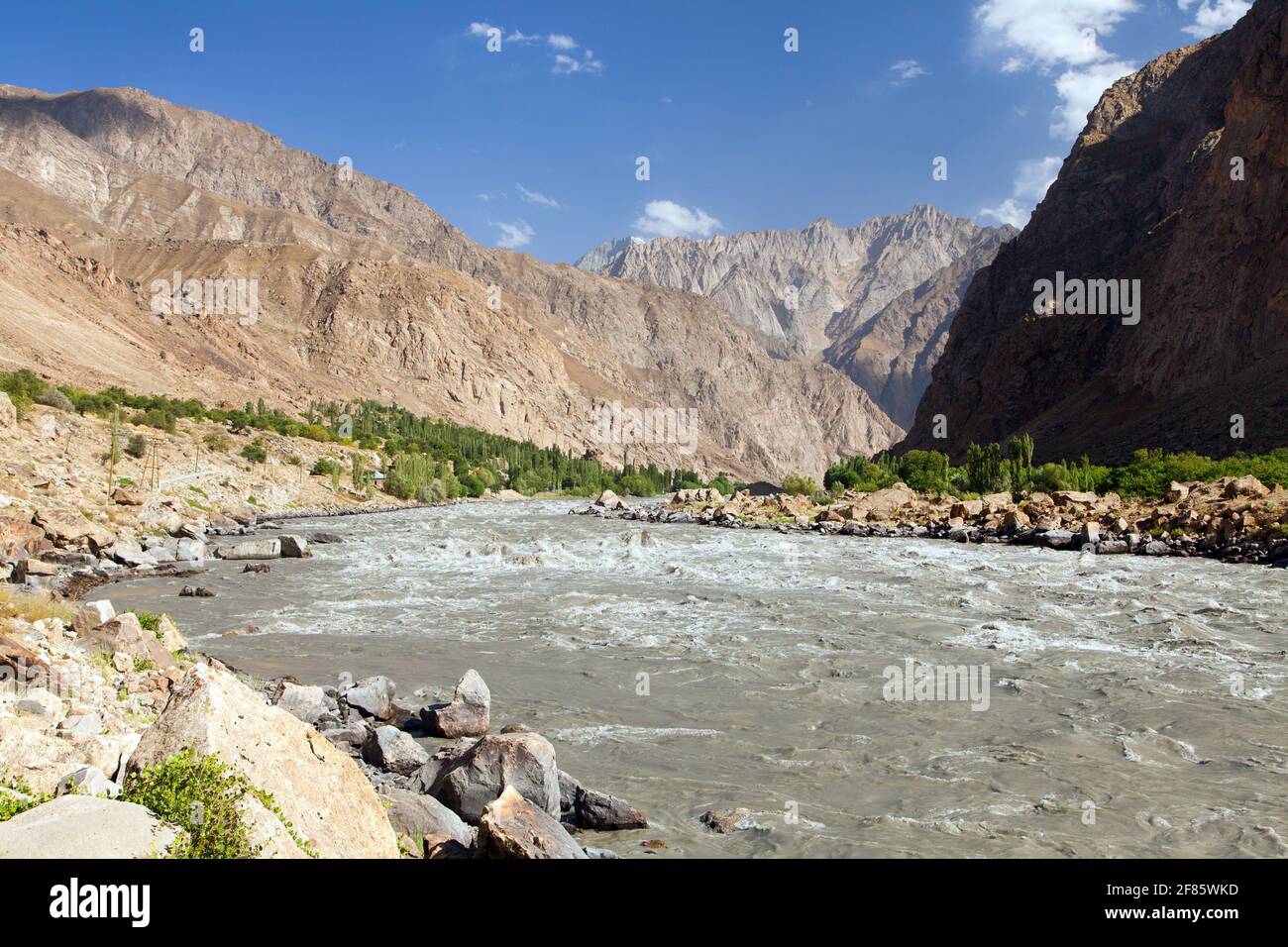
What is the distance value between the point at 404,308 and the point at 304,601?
401 ft

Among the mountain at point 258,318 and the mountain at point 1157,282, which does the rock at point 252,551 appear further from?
the mountain at point 1157,282

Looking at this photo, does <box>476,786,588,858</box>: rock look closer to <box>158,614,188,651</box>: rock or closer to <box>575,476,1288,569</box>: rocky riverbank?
<box>158,614,188,651</box>: rock

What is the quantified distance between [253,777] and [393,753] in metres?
3.28

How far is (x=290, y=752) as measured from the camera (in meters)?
4.65

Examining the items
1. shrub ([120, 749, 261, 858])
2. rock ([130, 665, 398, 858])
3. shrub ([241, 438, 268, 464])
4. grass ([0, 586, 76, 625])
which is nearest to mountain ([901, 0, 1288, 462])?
rock ([130, 665, 398, 858])

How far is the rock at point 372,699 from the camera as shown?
9172 millimetres

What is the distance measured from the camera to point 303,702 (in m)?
8.61

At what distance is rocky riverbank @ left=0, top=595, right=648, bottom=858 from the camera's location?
386cm

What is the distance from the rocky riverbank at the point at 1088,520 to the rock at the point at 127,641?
26735mm

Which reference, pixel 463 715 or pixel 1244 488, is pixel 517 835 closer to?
pixel 463 715

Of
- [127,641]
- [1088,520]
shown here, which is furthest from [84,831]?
[1088,520]

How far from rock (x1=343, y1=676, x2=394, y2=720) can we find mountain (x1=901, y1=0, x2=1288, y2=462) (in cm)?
5248
